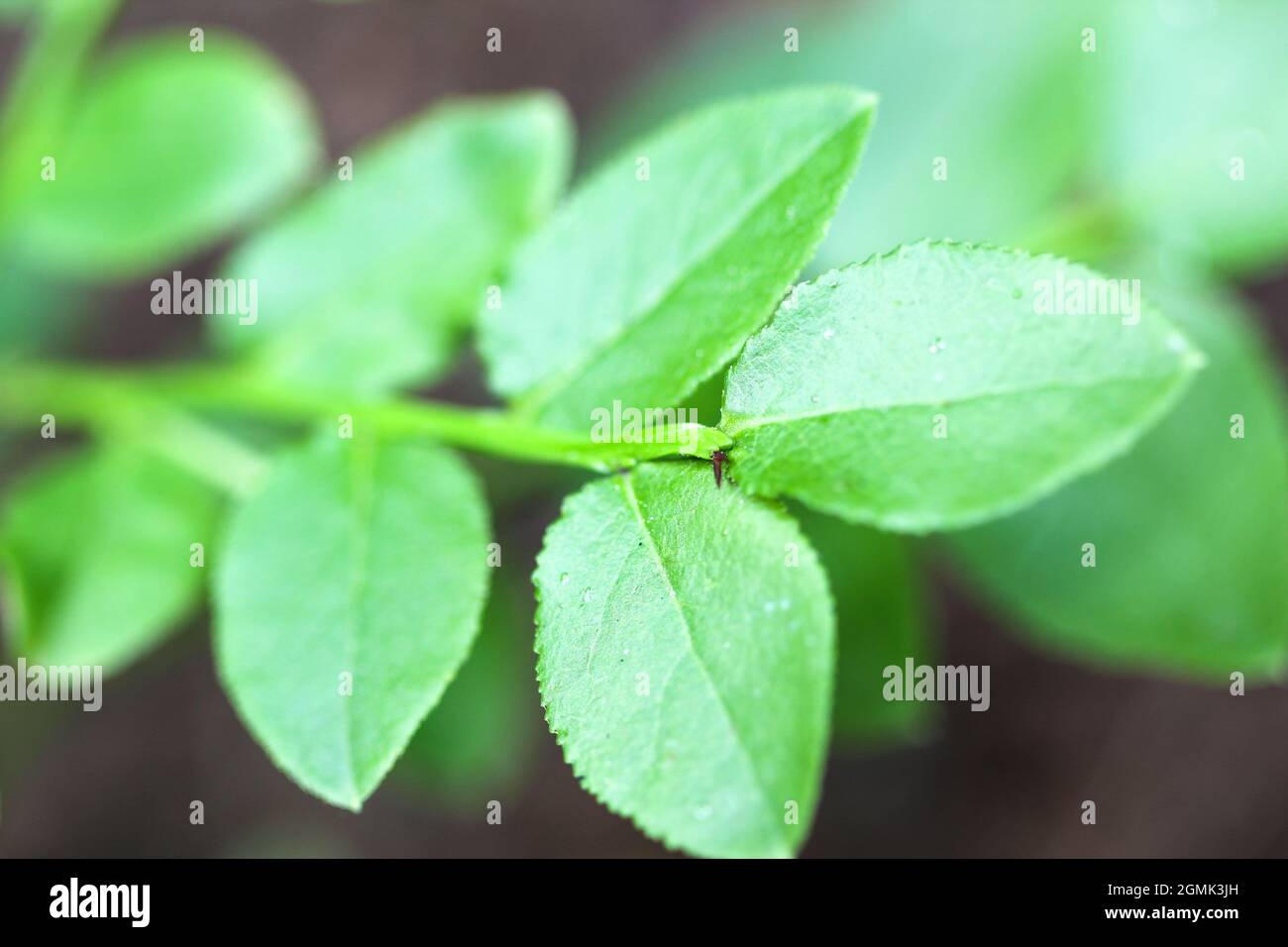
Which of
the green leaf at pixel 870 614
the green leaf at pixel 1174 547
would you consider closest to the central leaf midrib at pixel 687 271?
the green leaf at pixel 870 614

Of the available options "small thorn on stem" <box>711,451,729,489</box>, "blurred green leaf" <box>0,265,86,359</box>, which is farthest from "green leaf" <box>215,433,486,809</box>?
"blurred green leaf" <box>0,265,86,359</box>

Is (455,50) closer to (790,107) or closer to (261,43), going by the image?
(261,43)

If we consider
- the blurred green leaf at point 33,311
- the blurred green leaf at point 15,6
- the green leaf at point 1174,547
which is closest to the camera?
the green leaf at point 1174,547

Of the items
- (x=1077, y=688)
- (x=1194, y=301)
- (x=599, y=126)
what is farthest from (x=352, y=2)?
(x=1077, y=688)

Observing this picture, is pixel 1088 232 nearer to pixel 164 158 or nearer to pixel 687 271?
pixel 687 271

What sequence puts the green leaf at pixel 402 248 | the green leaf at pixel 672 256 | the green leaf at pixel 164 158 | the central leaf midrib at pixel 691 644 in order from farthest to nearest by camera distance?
the green leaf at pixel 164 158
the green leaf at pixel 402 248
the green leaf at pixel 672 256
the central leaf midrib at pixel 691 644

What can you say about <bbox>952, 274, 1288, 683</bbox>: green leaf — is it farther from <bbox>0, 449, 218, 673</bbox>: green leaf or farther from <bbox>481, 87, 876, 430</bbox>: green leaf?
<bbox>0, 449, 218, 673</bbox>: green leaf

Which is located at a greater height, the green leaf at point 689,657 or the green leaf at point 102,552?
the green leaf at point 102,552

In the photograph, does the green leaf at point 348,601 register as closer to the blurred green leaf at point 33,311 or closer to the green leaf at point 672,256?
the green leaf at point 672,256

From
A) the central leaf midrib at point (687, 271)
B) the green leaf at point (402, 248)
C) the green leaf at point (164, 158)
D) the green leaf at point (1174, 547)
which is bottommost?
the green leaf at point (1174, 547)
